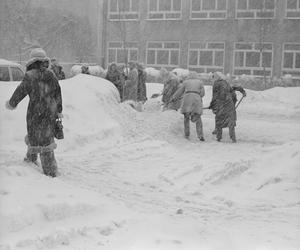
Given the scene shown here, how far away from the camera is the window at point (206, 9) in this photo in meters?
32.2

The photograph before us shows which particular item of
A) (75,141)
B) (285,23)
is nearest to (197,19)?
(285,23)

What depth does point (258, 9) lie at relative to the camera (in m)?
30.5

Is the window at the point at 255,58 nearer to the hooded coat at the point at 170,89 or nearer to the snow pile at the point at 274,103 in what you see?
the snow pile at the point at 274,103

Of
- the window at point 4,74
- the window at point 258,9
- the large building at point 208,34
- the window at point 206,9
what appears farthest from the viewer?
the window at point 206,9

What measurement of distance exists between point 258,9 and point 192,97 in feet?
64.9

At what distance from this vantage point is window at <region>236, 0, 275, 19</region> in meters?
30.2

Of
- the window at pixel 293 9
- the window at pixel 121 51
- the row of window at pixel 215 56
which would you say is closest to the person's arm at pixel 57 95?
the row of window at pixel 215 56

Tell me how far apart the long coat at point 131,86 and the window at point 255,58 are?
1604cm

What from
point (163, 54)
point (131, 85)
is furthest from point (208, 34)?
point (131, 85)

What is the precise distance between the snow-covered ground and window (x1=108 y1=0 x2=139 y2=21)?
59.2ft

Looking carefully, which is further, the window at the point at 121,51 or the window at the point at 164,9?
the window at the point at 121,51

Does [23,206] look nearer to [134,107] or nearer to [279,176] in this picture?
[279,176]

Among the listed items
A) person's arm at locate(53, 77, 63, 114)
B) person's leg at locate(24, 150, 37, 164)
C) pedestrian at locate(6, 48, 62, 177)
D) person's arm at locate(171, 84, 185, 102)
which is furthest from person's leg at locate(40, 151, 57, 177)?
person's arm at locate(171, 84, 185, 102)

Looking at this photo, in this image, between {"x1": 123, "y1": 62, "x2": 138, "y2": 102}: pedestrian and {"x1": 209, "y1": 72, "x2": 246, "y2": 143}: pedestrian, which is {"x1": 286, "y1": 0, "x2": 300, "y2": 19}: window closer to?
{"x1": 123, "y1": 62, "x2": 138, "y2": 102}: pedestrian
